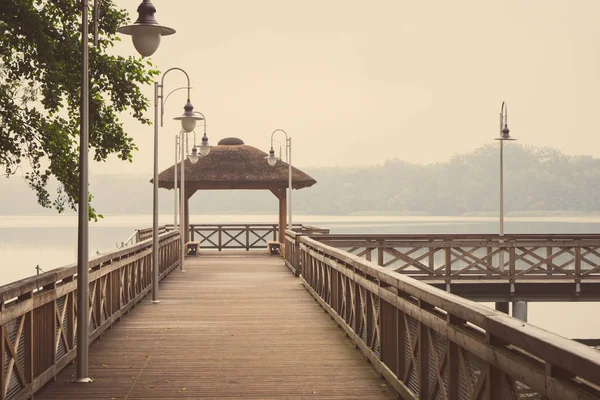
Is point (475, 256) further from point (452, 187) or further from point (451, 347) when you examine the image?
point (452, 187)

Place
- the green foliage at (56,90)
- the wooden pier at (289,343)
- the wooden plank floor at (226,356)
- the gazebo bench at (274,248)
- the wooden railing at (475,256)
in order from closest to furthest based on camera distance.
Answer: the wooden pier at (289,343) → the wooden plank floor at (226,356) → the green foliage at (56,90) → the wooden railing at (475,256) → the gazebo bench at (274,248)

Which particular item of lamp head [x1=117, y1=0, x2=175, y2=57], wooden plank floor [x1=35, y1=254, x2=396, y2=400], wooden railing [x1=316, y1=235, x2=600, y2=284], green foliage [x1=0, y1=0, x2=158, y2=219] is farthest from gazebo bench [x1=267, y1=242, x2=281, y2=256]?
lamp head [x1=117, y1=0, x2=175, y2=57]

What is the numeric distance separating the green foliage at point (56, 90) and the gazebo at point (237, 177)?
14.8 metres

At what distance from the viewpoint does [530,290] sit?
19781mm

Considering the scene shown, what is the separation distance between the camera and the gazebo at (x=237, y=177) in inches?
1364

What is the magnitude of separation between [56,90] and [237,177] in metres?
17.0

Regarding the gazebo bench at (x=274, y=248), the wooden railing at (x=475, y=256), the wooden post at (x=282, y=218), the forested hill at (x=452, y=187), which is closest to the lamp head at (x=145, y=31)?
the wooden railing at (x=475, y=256)

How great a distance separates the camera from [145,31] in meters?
10.9

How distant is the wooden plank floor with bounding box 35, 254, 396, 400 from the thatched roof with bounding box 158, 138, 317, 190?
18381 millimetres

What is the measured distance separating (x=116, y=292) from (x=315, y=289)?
476 centimetres

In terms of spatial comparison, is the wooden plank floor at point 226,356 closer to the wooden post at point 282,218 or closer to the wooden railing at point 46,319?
the wooden railing at point 46,319

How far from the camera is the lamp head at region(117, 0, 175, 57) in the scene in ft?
35.8

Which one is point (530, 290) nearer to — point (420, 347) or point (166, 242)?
point (166, 242)

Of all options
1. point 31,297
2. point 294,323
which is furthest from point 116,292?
point 31,297
